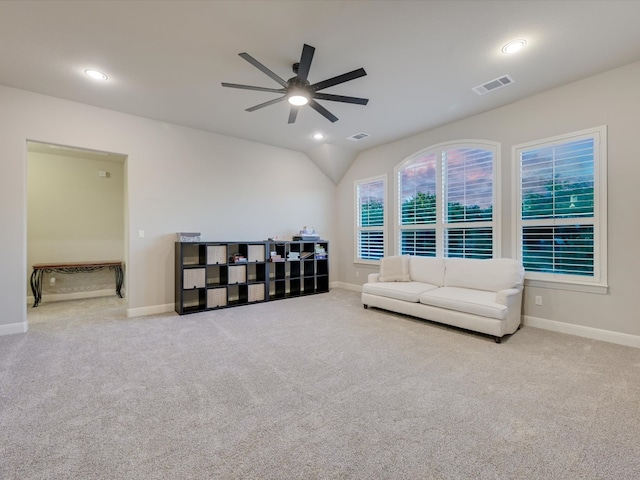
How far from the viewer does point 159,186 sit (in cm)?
465

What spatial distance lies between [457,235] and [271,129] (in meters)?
3.55

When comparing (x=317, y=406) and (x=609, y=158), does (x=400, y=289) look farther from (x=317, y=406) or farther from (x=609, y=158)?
(x=609, y=158)

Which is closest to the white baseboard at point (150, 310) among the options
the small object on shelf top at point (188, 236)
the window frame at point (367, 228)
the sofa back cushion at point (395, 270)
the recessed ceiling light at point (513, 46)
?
the small object on shelf top at point (188, 236)

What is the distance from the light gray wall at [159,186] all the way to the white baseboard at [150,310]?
0.01 meters

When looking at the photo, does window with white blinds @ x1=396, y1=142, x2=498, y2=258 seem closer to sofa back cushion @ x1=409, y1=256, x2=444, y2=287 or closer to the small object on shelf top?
sofa back cushion @ x1=409, y1=256, x2=444, y2=287

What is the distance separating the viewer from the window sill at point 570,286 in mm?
3355

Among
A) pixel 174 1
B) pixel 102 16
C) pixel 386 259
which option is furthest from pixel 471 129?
pixel 102 16

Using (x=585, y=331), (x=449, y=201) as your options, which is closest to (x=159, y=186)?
(x=449, y=201)

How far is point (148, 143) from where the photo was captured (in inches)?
179

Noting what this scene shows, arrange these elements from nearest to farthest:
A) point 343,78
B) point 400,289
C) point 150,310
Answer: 1. point 343,78
2. point 400,289
3. point 150,310

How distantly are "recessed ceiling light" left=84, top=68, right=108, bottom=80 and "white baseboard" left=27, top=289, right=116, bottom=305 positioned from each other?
432 cm

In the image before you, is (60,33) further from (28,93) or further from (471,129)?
(471,129)

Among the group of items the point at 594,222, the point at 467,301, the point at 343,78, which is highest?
the point at 343,78

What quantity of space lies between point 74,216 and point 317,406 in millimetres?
6345
